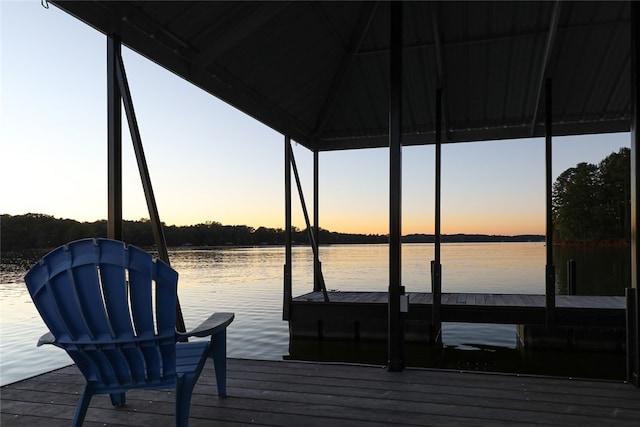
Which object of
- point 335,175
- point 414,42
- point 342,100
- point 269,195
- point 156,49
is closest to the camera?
point 156,49

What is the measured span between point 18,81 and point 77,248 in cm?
852

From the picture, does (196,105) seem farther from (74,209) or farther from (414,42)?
(414,42)

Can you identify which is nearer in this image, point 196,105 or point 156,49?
point 156,49

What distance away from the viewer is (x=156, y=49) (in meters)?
3.43

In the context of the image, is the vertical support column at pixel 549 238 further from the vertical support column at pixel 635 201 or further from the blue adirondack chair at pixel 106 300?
the blue adirondack chair at pixel 106 300

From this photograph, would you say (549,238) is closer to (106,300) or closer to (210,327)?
(210,327)

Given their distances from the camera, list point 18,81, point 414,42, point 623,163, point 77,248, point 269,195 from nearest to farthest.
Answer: point 77,248
point 414,42
point 18,81
point 269,195
point 623,163

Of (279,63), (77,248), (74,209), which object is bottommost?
(77,248)

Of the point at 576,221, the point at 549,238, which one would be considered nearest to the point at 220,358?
the point at 549,238

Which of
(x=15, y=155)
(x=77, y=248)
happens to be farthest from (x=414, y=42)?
(x=15, y=155)

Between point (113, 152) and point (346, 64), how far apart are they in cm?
353

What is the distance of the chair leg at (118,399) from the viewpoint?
2619 mm

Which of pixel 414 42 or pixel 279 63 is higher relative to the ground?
pixel 414 42

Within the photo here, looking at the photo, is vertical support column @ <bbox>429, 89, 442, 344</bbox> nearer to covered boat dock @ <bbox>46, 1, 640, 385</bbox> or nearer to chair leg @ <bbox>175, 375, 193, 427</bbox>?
covered boat dock @ <bbox>46, 1, 640, 385</bbox>
